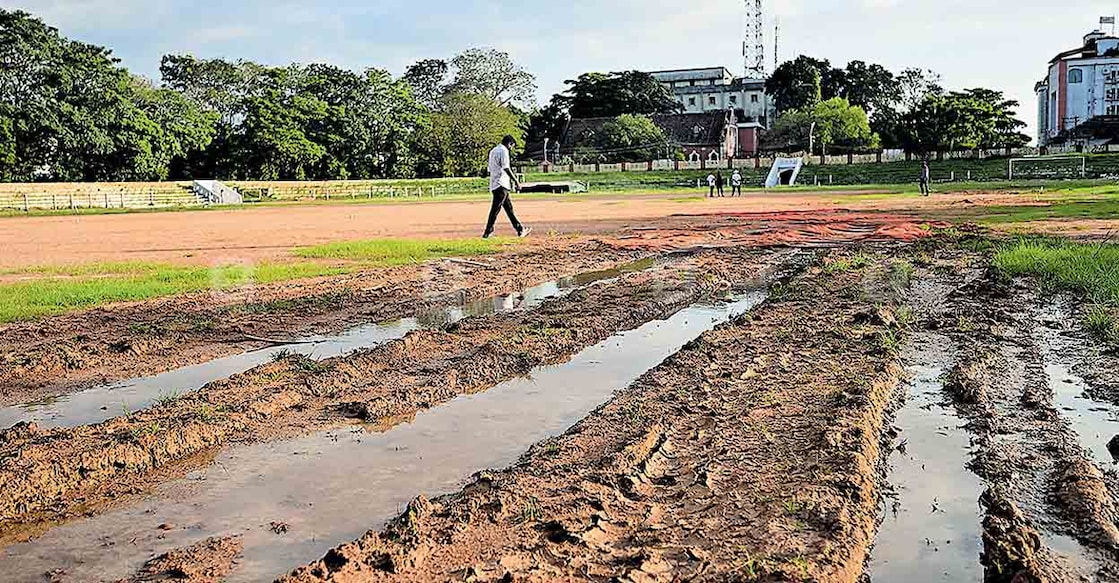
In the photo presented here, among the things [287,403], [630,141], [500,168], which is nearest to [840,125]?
[630,141]

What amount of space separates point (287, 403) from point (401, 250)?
10734mm

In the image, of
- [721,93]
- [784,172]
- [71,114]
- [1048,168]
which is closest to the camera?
[71,114]

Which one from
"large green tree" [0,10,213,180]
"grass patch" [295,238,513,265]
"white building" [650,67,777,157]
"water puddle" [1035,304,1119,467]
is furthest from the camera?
"white building" [650,67,777,157]

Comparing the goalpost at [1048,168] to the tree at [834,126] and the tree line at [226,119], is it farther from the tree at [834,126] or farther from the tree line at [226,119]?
Answer: the tree line at [226,119]

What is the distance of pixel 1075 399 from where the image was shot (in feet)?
19.7

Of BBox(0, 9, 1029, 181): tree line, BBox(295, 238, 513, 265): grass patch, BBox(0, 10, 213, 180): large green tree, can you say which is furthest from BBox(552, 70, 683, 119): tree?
BBox(295, 238, 513, 265): grass patch

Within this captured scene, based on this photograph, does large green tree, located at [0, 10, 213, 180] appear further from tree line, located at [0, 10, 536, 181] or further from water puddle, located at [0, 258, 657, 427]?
water puddle, located at [0, 258, 657, 427]

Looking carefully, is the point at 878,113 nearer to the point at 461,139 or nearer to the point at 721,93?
the point at 721,93

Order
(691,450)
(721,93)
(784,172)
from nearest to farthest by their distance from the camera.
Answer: (691,450) < (784,172) < (721,93)

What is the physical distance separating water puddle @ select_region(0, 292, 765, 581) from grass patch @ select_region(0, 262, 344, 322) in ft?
19.2

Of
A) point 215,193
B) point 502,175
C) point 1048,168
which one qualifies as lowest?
point 502,175

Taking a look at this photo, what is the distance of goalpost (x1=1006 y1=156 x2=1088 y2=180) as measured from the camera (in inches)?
2534

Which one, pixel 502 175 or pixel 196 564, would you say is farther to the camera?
pixel 502 175

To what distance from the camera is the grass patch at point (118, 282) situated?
1051 centimetres
